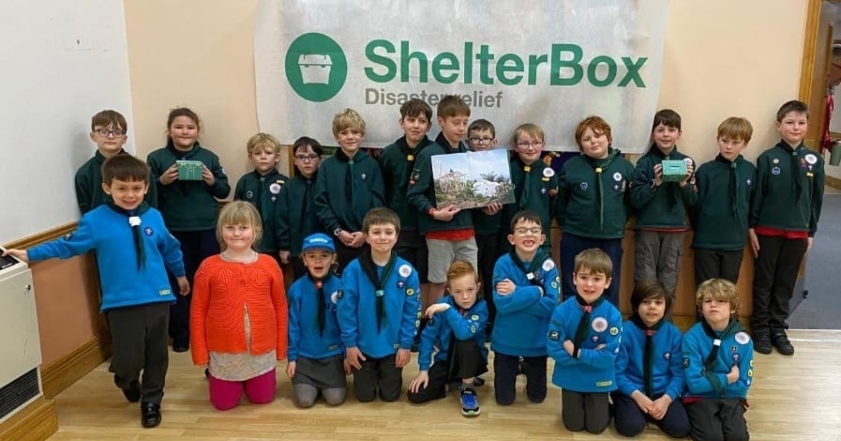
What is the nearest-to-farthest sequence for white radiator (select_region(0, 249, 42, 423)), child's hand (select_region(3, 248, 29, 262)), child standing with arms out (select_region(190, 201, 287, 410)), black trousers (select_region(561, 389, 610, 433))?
white radiator (select_region(0, 249, 42, 423)) → child's hand (select_region(3, 248, 29, 262)) → black trousers (select_region(561, 389, 610, 433)) → child standing with arms out (select_region(190, 201, 287, 410))

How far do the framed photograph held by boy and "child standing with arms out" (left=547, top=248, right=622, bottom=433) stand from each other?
85 cm

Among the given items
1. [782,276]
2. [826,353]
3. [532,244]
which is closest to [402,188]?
[532,244]

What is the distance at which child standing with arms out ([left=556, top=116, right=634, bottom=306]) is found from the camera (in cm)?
344

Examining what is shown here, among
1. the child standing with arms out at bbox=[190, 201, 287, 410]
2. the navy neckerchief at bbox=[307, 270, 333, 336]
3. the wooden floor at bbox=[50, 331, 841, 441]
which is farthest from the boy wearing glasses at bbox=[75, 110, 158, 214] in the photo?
the navy neckerchief at bbox=[307, 270, 333, 336]

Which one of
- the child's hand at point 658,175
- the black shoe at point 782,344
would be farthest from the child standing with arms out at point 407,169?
the black shoe at point 782,344

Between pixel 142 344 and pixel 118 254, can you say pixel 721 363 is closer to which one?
pixel 142 344

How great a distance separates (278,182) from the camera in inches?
143

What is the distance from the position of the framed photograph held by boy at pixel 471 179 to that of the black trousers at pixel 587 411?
116 centimetres

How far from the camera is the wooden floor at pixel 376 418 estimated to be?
8.80ft

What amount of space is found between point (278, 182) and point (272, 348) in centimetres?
111

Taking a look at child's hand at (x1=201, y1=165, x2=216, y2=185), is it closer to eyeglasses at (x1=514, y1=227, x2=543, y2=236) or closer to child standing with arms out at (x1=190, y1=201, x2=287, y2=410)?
child standing with arms out at (x1=190, y1=201, x2=287, y2=410)

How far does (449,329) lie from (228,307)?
105cm

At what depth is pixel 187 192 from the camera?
354cm

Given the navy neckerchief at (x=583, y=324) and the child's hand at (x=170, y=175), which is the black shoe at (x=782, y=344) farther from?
the child's hand at (x=170, y=175)
